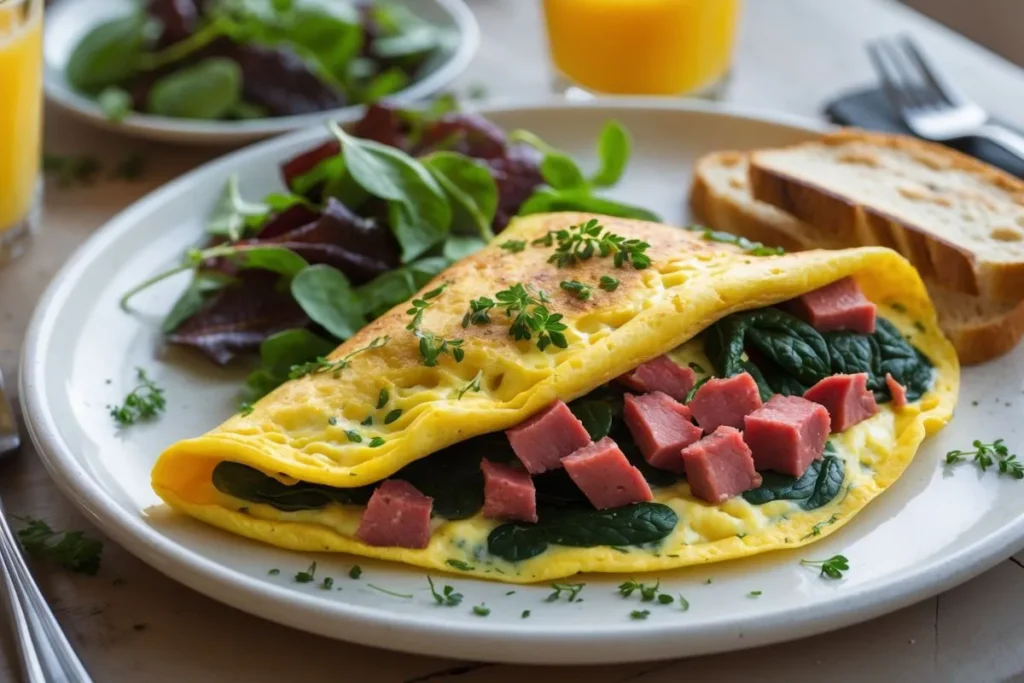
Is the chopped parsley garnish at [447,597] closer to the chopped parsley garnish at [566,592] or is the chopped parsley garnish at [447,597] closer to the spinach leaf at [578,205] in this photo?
the chopped parsley garnish at [566,592]

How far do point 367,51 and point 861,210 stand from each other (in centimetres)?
258

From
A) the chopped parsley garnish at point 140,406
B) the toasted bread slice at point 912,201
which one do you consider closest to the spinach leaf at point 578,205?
the toasted bread slice at point 912,201

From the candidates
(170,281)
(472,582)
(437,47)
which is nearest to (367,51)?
(437,47)

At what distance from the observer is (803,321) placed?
2.93 meters

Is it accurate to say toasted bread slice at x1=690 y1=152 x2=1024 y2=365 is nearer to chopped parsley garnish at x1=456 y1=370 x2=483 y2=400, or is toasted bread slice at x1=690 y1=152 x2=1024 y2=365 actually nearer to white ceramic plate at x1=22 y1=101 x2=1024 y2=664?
white ceramic plate at x1=22 y1=101 x2=1024 y2=664

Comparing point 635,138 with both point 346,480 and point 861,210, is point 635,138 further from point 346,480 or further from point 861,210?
point 346,480

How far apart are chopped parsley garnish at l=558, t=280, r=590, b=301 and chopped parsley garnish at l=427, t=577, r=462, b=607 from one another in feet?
2.66

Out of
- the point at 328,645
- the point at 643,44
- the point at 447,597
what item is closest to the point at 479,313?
the point at 447,597

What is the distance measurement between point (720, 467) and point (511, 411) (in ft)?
1.56

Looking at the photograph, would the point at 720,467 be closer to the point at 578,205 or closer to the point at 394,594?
the point at 394,594

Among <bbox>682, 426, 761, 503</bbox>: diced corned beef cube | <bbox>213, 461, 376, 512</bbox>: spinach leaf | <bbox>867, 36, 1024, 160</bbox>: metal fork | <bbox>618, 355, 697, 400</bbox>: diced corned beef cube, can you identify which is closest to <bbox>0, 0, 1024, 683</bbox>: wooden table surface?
<bbox>213, 461, 376, 512</bbox>: spinach leaf

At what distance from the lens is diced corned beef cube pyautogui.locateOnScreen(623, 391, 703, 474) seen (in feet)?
8.23

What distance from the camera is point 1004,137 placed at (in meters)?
4.12

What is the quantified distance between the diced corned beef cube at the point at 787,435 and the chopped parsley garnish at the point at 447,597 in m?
0.77
